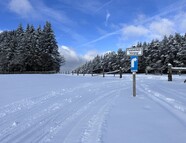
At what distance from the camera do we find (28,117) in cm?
568

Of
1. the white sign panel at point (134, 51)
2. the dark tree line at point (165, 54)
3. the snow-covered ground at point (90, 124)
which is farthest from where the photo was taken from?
the dark tree line at point (165, 54)

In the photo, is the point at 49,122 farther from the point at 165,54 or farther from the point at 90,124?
the point at 165,54

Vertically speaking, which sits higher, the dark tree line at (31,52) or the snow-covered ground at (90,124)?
the dark tree line at (31,52)

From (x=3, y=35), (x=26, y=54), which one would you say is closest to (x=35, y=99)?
(x=26, y=54)

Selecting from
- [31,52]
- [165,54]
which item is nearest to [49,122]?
[31,52]

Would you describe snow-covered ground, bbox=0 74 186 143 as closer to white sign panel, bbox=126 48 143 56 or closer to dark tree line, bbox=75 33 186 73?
white sign panel, bbox=126 48 143 56

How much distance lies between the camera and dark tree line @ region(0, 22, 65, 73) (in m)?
56.7

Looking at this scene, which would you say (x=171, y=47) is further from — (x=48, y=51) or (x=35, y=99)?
(x=35, y=99)

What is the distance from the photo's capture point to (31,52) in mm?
56531

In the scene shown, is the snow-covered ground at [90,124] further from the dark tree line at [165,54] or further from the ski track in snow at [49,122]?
the dark tree line at [165,54]

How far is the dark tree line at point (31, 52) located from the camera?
5672 centimetres

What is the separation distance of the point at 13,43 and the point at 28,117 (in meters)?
61.5

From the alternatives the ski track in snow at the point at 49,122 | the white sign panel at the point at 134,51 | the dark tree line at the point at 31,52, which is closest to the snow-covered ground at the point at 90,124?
the ski track in snow at the point at 49,122

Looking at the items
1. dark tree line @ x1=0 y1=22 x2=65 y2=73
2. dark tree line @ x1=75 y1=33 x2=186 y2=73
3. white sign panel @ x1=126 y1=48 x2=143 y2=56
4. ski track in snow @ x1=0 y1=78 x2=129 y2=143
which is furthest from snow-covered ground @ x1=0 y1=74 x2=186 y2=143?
dark tree line @ x1=0 y1=22 x2=65 y2=73
